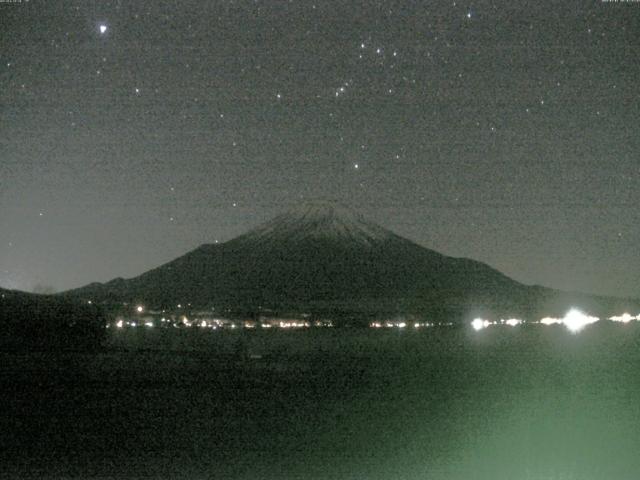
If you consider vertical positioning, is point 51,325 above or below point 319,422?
above

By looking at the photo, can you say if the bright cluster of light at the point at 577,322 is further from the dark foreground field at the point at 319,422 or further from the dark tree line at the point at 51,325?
the dark foreground field at the point at 319,422

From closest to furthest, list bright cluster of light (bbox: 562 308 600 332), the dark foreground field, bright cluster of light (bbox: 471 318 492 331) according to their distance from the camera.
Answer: the dark foreground field
bright cluster of light (bbox: 562 308 600 332)
bright cluster of light (bbox: 471 318 492 331)

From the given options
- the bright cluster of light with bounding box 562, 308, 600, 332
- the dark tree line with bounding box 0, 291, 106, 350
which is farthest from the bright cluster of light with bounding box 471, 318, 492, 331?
the dark tree line with bounding box 0, 291, 106, 350

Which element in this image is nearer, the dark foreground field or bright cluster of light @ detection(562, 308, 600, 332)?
the dark foreground field

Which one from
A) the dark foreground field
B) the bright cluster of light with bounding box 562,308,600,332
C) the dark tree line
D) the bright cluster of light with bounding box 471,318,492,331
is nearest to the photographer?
the dark foreground field

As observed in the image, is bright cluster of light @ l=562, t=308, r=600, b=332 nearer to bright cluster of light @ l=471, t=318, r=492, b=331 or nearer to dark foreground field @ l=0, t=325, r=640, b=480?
bright cluster of light @ l=471, t=318, r=492, b=331

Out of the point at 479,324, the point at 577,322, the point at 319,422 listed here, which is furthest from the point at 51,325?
the point at 577,322

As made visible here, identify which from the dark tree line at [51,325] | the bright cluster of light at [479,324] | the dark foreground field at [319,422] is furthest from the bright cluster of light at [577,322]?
the dark foreground field at [319,422]

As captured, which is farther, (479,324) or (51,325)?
(479,324)

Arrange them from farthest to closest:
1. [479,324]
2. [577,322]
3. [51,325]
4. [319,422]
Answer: [479,324] < [577,322] < [51,325] < [319,422]

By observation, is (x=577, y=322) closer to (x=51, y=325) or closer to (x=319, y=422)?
(x=51, y=325)
